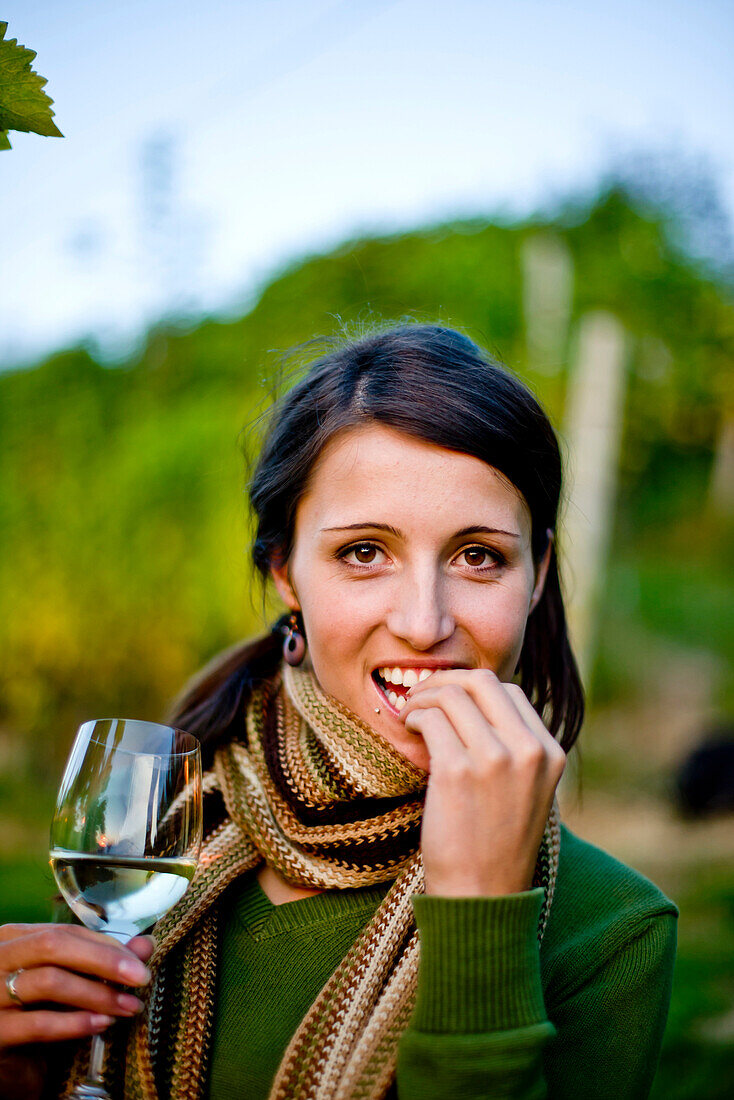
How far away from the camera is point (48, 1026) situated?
1.26 metres

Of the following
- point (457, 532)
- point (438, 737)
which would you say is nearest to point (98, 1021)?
point (438, 737)

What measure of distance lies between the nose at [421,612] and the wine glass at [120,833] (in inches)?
17.7

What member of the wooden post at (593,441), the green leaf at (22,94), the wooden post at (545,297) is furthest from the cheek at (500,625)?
the wooden post at (545,297)

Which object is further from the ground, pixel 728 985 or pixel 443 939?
pixel 443 939

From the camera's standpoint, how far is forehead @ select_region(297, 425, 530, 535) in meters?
1.60

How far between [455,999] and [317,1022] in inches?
14.9

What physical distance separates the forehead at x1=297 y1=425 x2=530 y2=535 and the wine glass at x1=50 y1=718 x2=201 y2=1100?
0.58 meters

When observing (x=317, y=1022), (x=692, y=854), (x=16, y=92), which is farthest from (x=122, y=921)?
(x=692, y=854)

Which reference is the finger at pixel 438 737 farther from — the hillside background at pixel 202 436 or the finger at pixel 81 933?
the hillside background at pixel 202 436

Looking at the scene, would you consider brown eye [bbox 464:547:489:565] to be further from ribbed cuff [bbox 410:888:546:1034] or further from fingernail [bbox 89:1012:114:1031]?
fingernail [bbox 89:1012:114:1031]

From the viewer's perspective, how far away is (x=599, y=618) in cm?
942

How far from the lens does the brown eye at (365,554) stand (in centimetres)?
167

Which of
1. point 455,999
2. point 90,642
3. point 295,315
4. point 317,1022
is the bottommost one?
point 90,642

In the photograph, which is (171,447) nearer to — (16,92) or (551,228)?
(551,228)
